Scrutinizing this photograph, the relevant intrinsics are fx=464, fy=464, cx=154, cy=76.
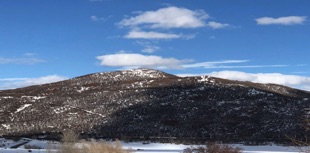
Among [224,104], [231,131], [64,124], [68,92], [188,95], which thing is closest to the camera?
[231,131]

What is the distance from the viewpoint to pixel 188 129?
72.0 m

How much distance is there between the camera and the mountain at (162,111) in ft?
233

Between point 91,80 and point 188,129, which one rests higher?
point 91,80

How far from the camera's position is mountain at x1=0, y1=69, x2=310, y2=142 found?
71.1m

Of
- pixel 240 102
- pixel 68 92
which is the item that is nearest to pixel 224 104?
pixel 240 102

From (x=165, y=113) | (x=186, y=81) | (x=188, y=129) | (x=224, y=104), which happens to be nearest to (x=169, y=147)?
(x=188, y=129)

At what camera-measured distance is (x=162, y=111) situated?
80.2 m

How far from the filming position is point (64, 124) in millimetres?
76375

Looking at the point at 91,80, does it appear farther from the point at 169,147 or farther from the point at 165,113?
the point at 169,147

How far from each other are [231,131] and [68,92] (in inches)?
1618

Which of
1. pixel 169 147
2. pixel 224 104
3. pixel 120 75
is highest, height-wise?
pixel 120 75

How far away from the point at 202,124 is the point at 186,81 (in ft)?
89.4

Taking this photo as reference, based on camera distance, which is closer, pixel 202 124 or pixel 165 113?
pixel 202 124

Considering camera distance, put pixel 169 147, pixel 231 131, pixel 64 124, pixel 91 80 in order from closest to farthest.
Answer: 1. pixel 169 147
2. pixel 231 131
3. pixel 64 124
4. pixel 91 80
